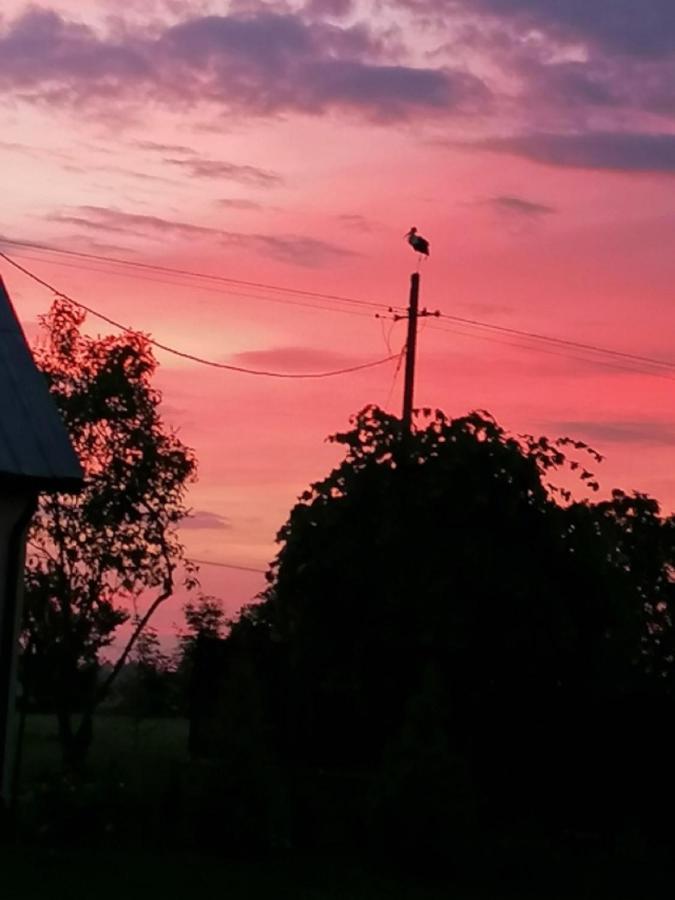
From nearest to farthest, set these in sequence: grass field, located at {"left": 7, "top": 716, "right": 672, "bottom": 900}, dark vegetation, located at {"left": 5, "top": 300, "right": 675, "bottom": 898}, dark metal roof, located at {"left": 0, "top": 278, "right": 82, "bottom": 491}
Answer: grass field, located at {"left": 7, "top": 716, "right": 672, "bottom": 900} < dark metal roof, located at {"left": 0, "top": 278, "right": 82, "bottom": 491} < dark vegetation, located at {"left": 5, "top": 300, "right": 675, "bottom": 898}

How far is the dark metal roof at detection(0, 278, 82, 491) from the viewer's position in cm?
1571

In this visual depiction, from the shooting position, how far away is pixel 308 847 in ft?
55.6

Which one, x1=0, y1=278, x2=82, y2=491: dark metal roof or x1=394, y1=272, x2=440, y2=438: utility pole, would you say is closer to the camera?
x1=0, y1=278, x2=82, y2=491: dark metal roof

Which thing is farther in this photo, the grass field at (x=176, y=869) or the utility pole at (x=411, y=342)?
the utility pole at (x=411, y=342)

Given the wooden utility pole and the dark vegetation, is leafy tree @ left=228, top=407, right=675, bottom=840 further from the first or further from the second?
the wooden utility pole

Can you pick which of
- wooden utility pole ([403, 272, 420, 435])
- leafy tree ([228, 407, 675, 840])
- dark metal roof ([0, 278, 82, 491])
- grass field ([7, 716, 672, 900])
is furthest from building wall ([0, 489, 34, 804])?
wooden utility pole ([403, 272, 420, 435])

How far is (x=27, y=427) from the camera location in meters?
16.2

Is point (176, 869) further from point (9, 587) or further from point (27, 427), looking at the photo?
point (27, 427)

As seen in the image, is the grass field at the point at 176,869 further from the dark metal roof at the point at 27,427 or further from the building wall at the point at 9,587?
the dark metal roof at the point at 27,427

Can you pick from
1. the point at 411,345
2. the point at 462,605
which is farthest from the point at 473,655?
the point at 411,345

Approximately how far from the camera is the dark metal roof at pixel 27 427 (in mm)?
15711

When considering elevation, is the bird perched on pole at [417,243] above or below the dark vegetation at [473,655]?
above

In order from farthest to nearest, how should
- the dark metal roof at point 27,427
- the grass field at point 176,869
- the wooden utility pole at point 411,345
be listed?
the wooden utility pole at point 411,345, the dark metal roof at point 27,427, the grass field at point 176,869

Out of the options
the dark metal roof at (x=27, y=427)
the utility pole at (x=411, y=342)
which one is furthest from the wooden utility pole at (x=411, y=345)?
the dark metal roof at (x=27, y=427)
